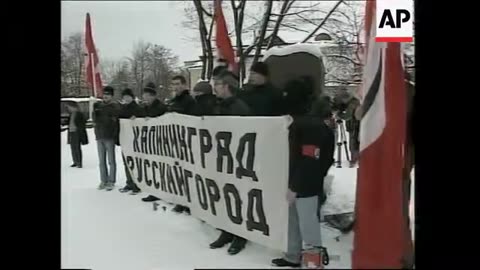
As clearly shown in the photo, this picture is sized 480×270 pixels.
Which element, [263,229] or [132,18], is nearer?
[132,18]

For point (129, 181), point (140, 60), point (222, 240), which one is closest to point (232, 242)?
point (222, 240)

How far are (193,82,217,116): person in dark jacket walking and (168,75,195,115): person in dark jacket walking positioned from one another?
15mm

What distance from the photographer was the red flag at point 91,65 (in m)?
1.36

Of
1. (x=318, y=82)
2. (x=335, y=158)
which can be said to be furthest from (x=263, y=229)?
(x=318, y=82)

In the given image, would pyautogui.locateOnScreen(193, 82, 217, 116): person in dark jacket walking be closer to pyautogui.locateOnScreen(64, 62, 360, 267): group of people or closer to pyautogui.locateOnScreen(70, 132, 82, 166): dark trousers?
pyautogui.locateOnScreen(64, 62, 360, 267): group of people

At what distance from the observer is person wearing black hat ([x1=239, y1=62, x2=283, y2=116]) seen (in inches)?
55.1

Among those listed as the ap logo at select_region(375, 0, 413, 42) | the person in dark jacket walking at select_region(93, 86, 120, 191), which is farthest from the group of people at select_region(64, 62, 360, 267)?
the ap logo at select_region(375, 0, 413, 42)

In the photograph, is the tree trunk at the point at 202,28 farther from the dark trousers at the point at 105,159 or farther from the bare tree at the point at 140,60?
the dark trousers at the point at 105,159

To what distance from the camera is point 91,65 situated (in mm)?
1373

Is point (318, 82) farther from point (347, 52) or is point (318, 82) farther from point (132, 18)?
point (132, 18)

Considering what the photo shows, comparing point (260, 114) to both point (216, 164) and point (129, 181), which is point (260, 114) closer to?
point (216, 164)

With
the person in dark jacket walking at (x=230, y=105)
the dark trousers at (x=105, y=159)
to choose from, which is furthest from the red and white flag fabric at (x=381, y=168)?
the dark trousers at (x=105, y=159)
